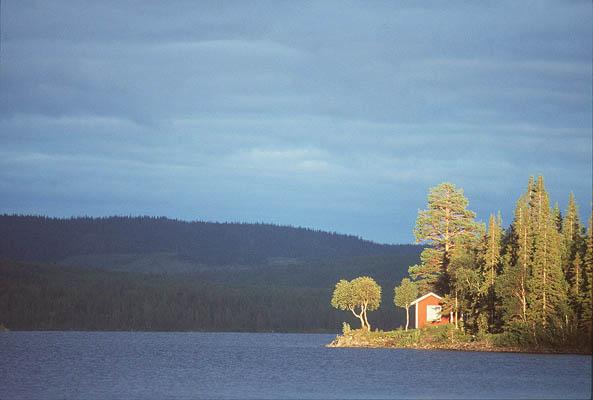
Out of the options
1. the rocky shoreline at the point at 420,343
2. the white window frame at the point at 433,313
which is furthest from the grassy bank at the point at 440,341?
the white window frame at the point at 433,313

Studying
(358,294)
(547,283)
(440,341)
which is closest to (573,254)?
(547,283)

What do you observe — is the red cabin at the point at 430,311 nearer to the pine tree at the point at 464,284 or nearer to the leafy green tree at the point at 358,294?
the pine tree at the point at 464,284

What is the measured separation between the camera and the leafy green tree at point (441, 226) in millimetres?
93250

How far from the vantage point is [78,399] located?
47.9 meters

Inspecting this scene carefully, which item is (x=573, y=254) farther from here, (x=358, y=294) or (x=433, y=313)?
(x=358, y=294)

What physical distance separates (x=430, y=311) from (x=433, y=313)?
40 cm

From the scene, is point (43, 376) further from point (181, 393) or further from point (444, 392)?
point (444, 392)

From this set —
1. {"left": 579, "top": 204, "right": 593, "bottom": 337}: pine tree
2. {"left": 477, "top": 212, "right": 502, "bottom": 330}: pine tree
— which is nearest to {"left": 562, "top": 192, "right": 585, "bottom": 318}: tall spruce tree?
Result: {"left": 579, "top": 204, "right": 593, "bottom": 337}: pine tree

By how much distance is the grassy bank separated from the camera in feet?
253

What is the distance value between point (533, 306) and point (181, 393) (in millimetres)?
36731

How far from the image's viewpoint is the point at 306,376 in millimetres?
Result: 63719

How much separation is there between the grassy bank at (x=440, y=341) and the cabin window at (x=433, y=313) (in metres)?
2.26

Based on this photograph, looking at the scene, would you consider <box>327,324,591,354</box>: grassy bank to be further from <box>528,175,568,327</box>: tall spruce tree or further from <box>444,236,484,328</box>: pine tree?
<box>528,175,568,327</box>: tall spruce tree

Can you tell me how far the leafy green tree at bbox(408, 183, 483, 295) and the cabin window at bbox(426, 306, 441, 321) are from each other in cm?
274
